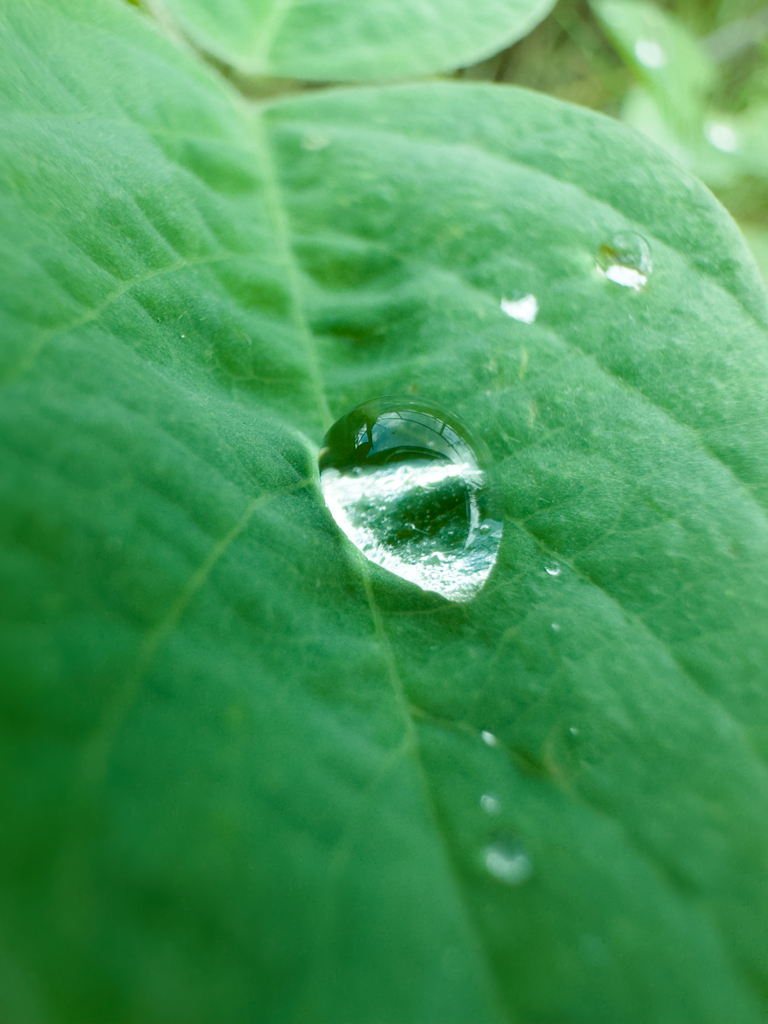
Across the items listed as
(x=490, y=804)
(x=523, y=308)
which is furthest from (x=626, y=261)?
(x=490, y=804)

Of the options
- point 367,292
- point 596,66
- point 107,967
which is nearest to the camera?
point 107,967

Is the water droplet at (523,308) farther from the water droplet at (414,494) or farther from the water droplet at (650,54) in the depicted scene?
the water droplet at (650,54)

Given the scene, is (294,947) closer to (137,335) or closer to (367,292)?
(137,335)

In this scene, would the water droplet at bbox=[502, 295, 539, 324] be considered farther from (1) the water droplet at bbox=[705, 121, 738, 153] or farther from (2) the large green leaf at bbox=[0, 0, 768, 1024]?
(1) the water droplet at bbox=[705, 121, 738, 153]

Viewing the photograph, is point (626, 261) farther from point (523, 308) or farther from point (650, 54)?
point (650, 54)

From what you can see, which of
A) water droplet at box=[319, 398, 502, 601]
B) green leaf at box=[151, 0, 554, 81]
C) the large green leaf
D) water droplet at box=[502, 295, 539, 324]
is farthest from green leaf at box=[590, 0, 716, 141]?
water droplet at box=[319, 398, 502, 601]

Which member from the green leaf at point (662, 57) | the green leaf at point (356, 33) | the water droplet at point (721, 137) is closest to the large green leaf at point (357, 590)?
the green leaf at point (356, 33)

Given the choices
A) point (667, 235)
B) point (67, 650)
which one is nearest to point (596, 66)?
point (667, 235)
